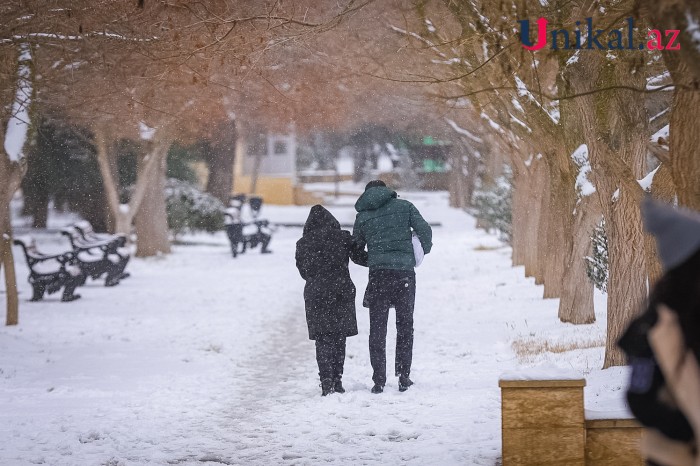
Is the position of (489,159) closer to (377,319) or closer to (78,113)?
(78,113)

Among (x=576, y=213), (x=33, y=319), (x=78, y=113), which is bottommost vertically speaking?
(x=33, y=319)

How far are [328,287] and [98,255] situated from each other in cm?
1395

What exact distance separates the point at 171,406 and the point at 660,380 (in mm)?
7422

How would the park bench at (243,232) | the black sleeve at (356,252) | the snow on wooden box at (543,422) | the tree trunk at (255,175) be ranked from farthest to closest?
1. the tree trunk at (255,175)
2. the park bench at (243,232)
3. the black sleeve at (356,252)
4. the snow on wooden box at (543,422)

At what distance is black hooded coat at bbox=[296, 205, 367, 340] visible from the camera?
31.3 feet

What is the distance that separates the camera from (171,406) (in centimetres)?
966

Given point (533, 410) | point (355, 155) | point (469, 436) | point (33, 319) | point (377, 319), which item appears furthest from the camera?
point (355, 155)

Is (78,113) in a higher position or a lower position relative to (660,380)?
higher

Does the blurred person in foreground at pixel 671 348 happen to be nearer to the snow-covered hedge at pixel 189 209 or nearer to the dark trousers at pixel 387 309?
the dark trousers at pixel 387 309

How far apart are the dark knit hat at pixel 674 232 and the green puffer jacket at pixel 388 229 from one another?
6.79m

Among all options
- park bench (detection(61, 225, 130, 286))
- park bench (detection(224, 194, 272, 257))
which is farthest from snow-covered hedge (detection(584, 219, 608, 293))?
park bench (detection(224, 194, 272, 257))

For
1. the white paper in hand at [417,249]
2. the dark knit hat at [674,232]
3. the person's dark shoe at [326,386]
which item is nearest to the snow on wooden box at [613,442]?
the white paper in hand at [417,249]

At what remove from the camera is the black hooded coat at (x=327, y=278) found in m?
9.55

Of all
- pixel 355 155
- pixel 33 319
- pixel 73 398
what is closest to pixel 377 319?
pixel 73 398
